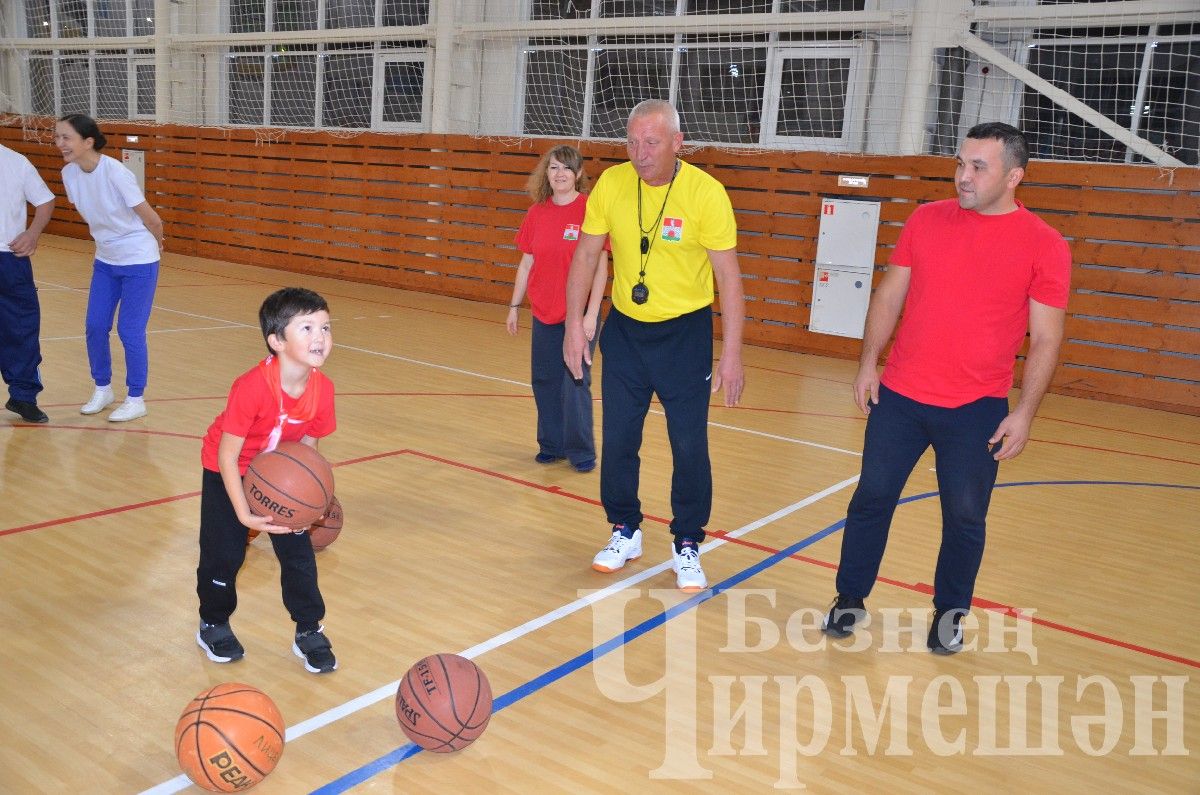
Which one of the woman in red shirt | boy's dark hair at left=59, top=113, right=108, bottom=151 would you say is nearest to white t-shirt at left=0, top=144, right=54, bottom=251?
boy's dark hair at left=59, top=113, right=108, bottom=151

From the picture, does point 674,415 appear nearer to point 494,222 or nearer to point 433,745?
point 433,745

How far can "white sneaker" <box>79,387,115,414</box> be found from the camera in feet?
20.9

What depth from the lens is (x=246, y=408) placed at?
9.77ft

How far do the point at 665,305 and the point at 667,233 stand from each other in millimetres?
285

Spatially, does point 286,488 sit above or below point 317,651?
above

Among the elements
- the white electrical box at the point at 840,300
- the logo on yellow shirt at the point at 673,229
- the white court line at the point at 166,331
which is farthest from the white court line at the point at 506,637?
the white court line at the point at 166,331

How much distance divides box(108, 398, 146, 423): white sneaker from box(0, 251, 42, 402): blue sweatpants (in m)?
0.45

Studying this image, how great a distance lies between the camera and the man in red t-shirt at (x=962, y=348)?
128 inches

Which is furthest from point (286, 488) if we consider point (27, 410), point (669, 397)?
point (27, 410)

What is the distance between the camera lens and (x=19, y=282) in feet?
19.6

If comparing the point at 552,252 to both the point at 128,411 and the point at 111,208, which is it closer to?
the point at 111,208

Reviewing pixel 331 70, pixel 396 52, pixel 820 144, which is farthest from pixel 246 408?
pixel 331 70

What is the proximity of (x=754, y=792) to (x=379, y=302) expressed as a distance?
35.9ft

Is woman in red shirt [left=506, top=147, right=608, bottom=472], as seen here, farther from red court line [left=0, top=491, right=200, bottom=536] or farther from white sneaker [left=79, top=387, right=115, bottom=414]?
white sneaker [left=79, top=387, right=115, bottom=414]
